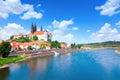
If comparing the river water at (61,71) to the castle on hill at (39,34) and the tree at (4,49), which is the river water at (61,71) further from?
the castle on hill at (39,34)

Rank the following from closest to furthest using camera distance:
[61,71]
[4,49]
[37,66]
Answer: [61,71]
[37,66]
[4,49]

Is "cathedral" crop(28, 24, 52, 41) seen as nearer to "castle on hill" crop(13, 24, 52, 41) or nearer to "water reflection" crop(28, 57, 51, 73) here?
"castle on hill" crop(13, 24, 52, 41)

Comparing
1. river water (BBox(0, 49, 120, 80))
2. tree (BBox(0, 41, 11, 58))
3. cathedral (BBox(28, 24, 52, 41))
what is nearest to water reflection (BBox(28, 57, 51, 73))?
river water (BBox(0, 49, 120, 80))

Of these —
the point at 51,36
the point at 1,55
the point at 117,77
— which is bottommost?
the point at 117,77

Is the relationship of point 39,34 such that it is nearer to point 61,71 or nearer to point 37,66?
point 37,66

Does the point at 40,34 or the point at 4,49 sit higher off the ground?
the point at 40,34

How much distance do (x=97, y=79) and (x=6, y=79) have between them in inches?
656

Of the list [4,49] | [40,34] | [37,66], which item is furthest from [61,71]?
[40,34]

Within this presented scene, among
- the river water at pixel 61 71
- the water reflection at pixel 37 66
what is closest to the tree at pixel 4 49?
the water reflection at pixel 37 66

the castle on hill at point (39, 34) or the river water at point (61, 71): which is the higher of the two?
the castle on hill at point (39, 34)

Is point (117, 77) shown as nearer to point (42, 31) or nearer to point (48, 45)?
point (48, 45)

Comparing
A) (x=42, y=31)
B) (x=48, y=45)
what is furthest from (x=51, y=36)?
(x=48, y=45)

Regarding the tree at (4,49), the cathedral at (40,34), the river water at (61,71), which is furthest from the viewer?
the cathedral at (40,34)

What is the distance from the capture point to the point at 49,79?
36.3 m
